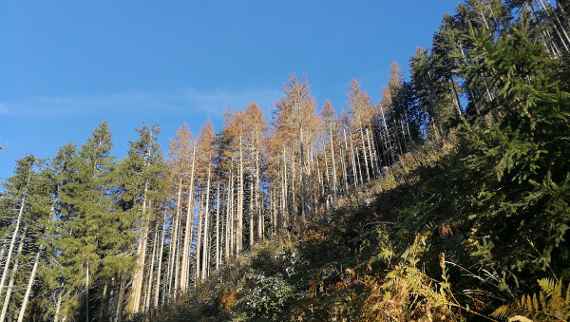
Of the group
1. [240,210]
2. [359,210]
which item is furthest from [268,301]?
[240,210]

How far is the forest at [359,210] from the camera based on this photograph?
3656mm

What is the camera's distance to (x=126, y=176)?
2539cm

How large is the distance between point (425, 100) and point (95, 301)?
39.9 meters

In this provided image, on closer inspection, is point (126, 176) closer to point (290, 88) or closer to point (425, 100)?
point (290, 88)

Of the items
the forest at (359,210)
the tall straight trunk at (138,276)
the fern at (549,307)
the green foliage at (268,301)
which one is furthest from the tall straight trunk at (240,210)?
the fern at (549,307)

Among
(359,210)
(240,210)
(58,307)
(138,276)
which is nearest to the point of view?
(359,210)

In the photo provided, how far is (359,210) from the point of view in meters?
15.4

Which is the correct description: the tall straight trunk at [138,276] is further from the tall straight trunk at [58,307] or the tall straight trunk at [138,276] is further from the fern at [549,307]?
the fern at [549,307]

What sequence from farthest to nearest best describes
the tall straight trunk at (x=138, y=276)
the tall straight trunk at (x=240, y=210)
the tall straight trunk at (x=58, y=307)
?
1. the tall straight trunk at (x=240, y=210)
2. the tall straight trunk at (x=138, y=276)
3. the tall straight trunk at (x=58, y=307)

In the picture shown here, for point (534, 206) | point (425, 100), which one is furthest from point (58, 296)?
point (425, 100)

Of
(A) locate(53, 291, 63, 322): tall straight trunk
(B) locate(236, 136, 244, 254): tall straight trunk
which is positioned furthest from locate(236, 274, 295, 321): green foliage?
(B) locate(236, 136, 244, 254): tall straight trunk

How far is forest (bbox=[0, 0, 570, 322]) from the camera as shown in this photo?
366 cm

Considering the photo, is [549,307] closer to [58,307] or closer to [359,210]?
[359,210]

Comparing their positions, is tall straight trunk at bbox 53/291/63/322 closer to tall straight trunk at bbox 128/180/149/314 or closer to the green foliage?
tall straight trunk at bbox 128/180/149/314
